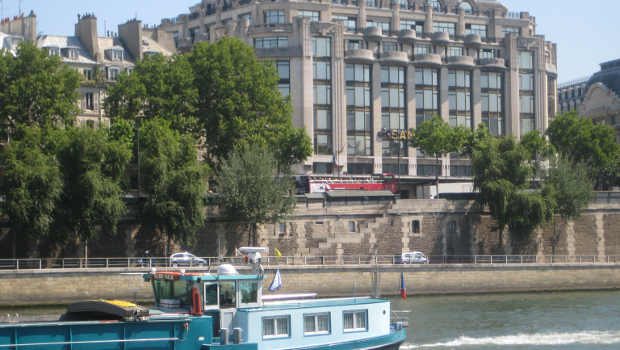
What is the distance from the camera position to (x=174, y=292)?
32.6m

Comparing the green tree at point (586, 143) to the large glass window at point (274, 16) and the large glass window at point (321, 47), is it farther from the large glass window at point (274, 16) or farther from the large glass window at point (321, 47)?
the large glass window at point (274, 16)

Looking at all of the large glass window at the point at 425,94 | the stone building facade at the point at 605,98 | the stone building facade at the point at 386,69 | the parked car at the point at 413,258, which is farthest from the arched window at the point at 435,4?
the parked car at the point at 413,258

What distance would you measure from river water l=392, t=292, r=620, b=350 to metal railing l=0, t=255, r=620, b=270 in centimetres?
618

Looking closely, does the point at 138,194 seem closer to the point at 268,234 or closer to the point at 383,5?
the point at 268,234

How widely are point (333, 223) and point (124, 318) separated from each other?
136 ft

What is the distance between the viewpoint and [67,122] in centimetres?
6956

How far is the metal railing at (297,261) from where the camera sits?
2329 inches

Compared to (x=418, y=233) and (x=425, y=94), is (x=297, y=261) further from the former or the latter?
(x=425, y=94)

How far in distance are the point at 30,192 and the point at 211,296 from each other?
95.3 ft

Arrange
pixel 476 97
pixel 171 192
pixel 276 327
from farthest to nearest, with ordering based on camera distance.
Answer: pixel 476 97 → pixel 171 192 → pixel 276 327

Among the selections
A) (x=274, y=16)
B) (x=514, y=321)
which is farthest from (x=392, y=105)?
(x=514, y=321)

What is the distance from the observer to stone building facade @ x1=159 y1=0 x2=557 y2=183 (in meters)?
95.6

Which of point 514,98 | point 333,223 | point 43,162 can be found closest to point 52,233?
point 43,162

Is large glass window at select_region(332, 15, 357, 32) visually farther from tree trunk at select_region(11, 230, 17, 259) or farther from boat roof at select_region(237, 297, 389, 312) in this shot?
boat roof at select_region(237, 297, 389, 312)
